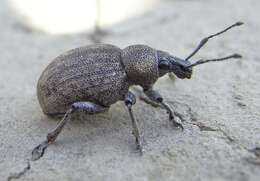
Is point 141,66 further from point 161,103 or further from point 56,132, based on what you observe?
point 56,132

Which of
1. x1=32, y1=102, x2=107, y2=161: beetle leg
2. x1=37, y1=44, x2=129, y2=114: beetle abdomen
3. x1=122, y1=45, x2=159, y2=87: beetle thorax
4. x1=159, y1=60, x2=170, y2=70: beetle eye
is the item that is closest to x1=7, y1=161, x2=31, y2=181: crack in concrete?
x1=32, y1=102, x2=107, y2=161: beetle leg

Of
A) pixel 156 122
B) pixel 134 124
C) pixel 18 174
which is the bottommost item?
pixel 18 174

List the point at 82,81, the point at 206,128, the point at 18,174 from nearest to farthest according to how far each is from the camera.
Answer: the point at 18,174 → the point at 206,128 → the point at 82,81

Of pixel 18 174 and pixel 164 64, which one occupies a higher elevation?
pixel 164 64

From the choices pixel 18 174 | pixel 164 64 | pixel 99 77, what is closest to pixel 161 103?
pixel 164 64

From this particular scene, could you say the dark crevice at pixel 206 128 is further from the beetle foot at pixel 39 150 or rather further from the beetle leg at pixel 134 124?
the beetle foot at pixel 39 150

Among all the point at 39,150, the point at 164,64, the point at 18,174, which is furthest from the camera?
the point at 164,64
